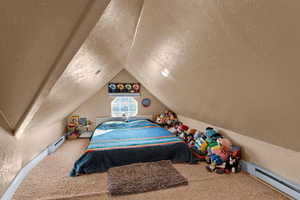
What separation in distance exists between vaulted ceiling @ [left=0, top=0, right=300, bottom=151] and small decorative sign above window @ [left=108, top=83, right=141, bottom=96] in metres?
2.72

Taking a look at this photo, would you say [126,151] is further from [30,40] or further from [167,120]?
[167,120]

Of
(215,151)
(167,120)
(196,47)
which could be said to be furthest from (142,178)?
(167,120)

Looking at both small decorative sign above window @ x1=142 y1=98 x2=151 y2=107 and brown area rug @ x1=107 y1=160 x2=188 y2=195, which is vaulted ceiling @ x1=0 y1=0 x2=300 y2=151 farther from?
small decorative sign above window @ x1=142 y1=98 x2=151 y2=107

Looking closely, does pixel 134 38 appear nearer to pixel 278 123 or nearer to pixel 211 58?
pixel 211 58

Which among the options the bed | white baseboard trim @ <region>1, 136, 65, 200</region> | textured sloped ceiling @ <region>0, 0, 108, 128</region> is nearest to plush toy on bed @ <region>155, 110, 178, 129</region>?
the bed

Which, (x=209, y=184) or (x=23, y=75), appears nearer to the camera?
(x=23, y=75)

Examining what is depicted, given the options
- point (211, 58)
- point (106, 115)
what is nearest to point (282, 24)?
point (211, 58)

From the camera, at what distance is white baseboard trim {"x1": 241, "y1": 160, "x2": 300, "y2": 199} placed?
1560 mm

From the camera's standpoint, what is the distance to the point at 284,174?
169 centimetres

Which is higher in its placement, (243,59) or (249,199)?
(243,59)

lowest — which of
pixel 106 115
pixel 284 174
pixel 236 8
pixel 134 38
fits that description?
pixel 284 174

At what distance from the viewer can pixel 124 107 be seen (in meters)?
4.55

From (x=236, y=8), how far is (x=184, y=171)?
225cm

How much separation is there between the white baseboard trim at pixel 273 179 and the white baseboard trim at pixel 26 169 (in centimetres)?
332
